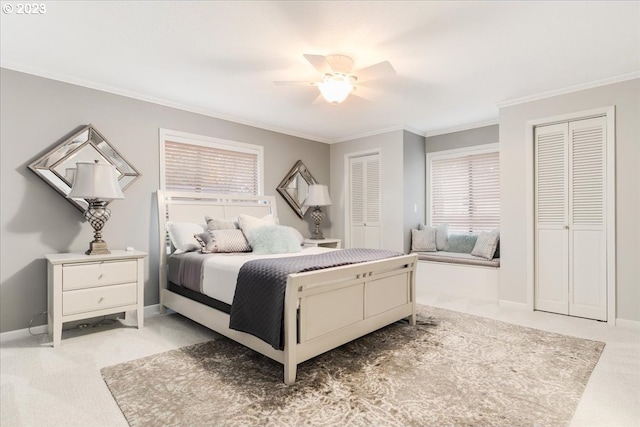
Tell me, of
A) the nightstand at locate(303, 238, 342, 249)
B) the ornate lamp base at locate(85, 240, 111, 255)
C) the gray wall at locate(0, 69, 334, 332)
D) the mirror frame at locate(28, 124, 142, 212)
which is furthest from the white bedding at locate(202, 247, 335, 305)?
the nightstand at locate(303, 238, 342, 249)

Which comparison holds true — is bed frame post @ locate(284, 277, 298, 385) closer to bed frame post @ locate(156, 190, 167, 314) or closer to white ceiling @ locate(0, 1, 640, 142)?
white ceiling @ locate(0, 1, 640, 142)

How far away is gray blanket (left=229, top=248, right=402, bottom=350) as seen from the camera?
219 cm

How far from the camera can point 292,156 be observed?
5.46 meters

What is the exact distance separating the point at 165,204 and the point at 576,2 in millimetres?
4002

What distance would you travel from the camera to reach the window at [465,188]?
5.04 meters

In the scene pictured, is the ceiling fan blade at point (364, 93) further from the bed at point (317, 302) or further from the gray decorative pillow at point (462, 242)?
the gray decorative pillow at point (462, 242)

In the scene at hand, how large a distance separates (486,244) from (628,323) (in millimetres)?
1616

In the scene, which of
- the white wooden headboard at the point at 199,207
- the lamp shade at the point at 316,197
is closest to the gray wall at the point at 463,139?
the lamp shade at the point at 316,197

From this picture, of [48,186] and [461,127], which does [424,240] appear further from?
[48,186]

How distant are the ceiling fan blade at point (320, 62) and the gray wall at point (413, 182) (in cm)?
279

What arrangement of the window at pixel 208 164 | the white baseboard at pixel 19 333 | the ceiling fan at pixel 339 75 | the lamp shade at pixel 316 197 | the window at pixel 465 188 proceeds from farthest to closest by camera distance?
the lamp shade at pixel 316 197, the window at pixel 465 188, the window at pixel 208 164, the white baseboard at pixel 19 333, the ceiling fan at pixel 339 75

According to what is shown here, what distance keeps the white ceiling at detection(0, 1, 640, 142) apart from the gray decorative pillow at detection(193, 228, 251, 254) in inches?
60.2

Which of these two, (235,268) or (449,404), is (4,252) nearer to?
(235,268)

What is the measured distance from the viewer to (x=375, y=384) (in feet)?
7.22
